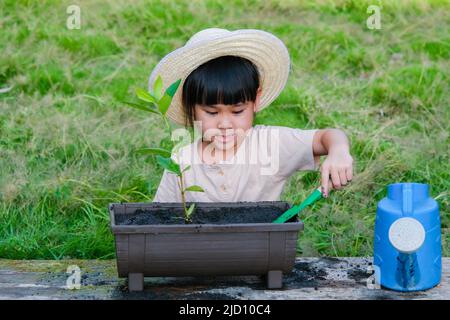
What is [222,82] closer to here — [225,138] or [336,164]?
[225,138]

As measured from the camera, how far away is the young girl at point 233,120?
2164 millimetres

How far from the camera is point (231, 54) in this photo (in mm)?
2205

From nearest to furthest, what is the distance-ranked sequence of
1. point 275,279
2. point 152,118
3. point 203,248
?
point 203,248
point 275,279
point 152,118

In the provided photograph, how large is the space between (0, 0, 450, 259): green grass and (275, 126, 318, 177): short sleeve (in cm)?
50

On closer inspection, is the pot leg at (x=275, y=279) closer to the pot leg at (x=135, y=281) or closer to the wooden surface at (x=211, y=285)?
the wooden surface at (x=211, y=285)

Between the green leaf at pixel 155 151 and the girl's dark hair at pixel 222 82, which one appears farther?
the girl's dark hair at pixel 222 82

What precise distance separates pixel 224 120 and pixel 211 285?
48 cm

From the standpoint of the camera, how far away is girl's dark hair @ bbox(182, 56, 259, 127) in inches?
85.4

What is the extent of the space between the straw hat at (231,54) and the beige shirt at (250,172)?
0.16 m

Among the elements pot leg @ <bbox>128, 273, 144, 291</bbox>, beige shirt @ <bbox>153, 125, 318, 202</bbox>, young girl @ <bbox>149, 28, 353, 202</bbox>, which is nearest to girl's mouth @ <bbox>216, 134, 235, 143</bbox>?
young girl @ <bbox>149, 28, 353, 202</bbox>

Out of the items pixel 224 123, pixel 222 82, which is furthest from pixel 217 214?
pixel 222 82

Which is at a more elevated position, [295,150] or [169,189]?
[295,150]

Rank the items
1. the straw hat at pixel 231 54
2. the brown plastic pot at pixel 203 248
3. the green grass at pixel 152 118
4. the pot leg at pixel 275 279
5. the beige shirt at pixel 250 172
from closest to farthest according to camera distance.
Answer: the brown plastic pot at pixel 203 248, the pot leg at pixel 275 279, the straw hat at pixel 231 54, the beige shirt at pixel 250 172, the green grass at pixel 152 118

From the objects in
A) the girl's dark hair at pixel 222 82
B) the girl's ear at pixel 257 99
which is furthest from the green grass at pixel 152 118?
the girl's dark hair at pixel 222 82
